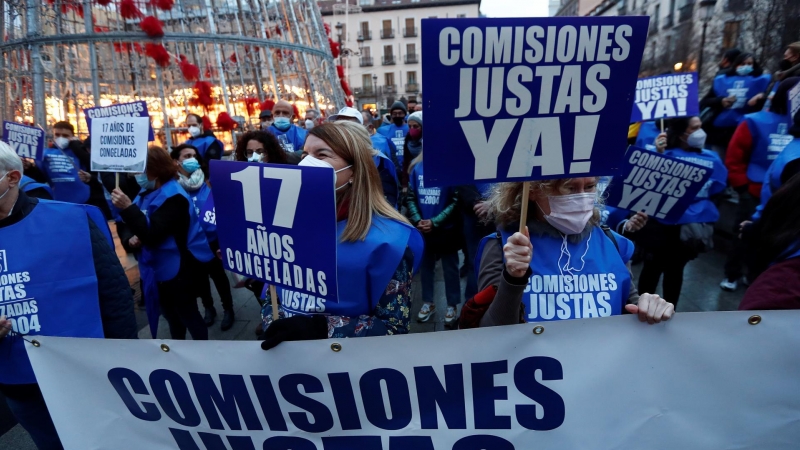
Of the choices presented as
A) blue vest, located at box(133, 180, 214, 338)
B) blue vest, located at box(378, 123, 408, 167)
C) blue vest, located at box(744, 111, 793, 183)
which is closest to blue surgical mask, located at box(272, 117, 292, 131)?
blue vest, located at box(378, 123, 408, 167)

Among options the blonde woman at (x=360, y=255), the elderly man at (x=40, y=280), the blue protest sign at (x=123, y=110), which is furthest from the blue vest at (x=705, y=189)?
the blue protest sign at (x=123, y=110)

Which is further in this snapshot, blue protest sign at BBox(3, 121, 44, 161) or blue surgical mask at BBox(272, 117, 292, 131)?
blue surgical mask at BBox(272, 117, 292, 131)

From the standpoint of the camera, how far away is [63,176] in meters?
5.86

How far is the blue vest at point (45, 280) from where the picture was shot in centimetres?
196

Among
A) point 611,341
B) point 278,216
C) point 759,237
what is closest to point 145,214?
point 278,216

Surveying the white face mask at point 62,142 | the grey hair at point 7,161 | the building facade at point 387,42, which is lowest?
the white face mask at point 62,142

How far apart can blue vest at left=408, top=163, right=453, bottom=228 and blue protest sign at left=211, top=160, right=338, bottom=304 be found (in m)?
2.71

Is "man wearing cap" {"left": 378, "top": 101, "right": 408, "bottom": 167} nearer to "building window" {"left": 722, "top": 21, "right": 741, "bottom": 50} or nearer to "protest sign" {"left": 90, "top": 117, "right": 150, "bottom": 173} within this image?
"protest sign" {"left": 90, "top": 117, "right": 150, "bottom": 173}

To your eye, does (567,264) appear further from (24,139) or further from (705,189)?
(24,139)

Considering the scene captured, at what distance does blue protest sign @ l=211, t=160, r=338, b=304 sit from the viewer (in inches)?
61.6

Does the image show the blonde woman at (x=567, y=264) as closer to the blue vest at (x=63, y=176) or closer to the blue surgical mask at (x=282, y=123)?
the blue surgical mask at (x=282, y=123)

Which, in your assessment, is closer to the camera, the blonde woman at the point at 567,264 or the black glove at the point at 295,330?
the black glove at the point at 295,330

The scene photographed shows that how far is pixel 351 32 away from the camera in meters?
51.7

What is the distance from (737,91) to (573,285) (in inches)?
268
